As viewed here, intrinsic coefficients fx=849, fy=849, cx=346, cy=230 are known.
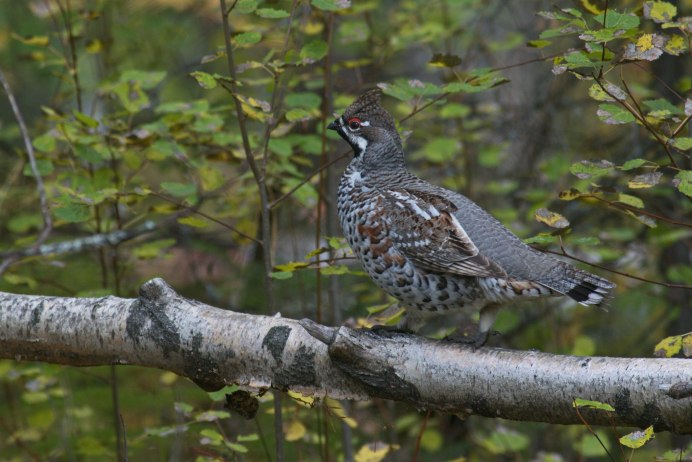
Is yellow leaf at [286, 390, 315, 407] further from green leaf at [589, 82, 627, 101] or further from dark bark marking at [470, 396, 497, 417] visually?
green leaf at [589, 82, 627, 101]

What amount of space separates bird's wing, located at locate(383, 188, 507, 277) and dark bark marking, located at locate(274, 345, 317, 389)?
77 cm

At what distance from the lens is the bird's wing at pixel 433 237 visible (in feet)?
11.9

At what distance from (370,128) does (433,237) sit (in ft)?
2.91

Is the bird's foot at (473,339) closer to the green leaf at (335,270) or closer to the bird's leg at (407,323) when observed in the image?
the bird's leg at (407,323)

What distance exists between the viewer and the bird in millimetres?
3541

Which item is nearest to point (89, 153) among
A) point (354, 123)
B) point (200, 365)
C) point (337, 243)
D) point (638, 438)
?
point (354, 123)

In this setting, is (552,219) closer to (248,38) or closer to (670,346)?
(670,346)

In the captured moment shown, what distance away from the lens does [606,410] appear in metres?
2.76

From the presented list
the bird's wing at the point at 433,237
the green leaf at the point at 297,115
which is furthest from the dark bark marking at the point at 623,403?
the green leaf at the point at 297,115

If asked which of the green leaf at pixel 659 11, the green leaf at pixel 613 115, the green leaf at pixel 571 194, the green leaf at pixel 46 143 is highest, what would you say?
the green leaf at pixel 659 11

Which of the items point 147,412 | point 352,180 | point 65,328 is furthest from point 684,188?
point 147,412

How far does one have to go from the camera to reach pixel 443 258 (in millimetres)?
3660

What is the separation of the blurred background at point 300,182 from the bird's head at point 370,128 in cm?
11

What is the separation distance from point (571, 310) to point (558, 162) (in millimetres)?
2077
